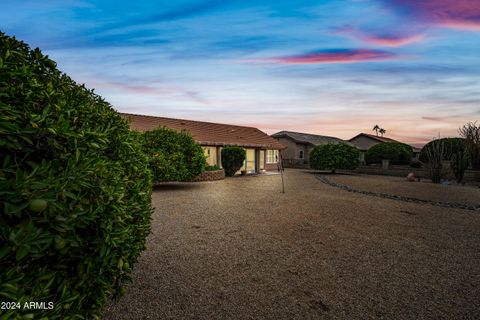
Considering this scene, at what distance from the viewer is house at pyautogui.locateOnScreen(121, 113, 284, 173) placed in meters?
24.6

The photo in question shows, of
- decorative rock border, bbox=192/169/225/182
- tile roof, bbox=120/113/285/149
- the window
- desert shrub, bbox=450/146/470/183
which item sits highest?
tile roof, bbox=120/113/285/149

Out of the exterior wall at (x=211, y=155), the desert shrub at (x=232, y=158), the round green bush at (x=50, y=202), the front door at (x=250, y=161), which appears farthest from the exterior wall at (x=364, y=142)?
the round green bush at (x=50, y=202)

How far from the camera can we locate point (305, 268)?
5086 mm

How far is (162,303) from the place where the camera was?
3859 mm

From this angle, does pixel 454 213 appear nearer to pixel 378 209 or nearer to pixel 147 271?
pixel 378 209

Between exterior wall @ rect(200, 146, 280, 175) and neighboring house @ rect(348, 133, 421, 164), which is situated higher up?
neighboring house @ rect(348, 133, 421, 164)

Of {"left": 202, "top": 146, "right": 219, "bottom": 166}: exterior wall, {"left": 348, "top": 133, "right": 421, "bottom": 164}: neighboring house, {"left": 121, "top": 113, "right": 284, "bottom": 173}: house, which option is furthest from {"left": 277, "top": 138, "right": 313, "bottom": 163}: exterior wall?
{"left": 202, "top": 146, "right": 219, "bottom": 166}: exterior wall

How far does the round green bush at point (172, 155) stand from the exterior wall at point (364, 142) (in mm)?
42688

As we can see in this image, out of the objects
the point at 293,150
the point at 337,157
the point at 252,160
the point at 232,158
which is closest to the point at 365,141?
the point at 293,150

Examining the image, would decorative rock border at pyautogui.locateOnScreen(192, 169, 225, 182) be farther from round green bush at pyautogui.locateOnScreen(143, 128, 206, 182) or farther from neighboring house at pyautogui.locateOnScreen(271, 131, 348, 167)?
neighboring house at pyautogui.locateOnScreen(271, 131, 348, 167)

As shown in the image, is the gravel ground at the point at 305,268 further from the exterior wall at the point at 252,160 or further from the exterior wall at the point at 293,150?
the exterior wall at the point at 293,150

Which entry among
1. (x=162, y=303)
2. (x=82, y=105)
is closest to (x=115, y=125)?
(x=82, y=105)

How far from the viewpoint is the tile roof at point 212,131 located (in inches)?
952

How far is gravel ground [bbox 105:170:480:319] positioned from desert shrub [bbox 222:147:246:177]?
14.7 m
